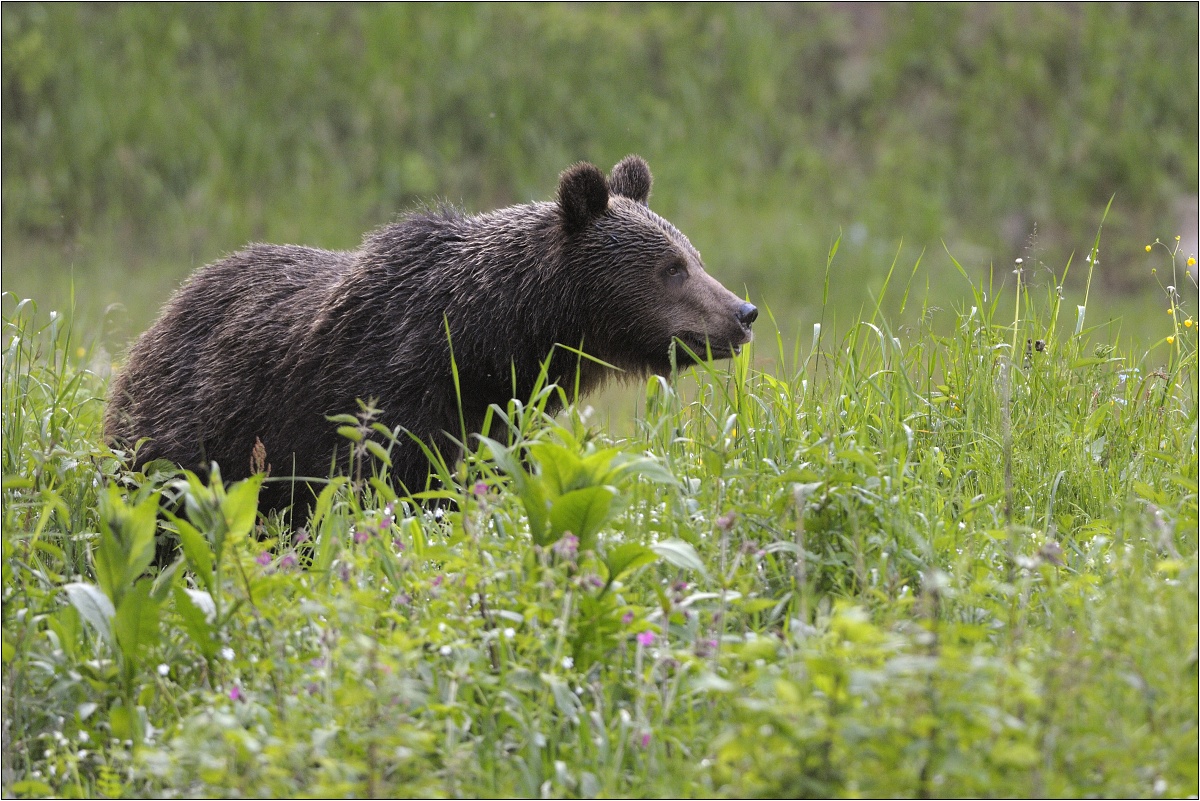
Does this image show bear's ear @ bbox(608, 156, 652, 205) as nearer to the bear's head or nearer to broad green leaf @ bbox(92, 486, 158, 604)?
the bear's head

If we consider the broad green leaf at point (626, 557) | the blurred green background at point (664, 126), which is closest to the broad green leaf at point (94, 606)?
the broad green leaf at point (626, 557)

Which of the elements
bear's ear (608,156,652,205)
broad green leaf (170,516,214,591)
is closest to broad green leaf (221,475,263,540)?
broad green leaf (170,516,214,591)

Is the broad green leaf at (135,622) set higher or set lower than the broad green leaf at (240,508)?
lower

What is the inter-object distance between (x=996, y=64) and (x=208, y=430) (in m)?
14.9

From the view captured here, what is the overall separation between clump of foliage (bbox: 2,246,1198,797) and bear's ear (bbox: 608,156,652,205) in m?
2.08

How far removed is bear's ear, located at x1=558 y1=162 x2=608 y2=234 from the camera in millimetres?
5797

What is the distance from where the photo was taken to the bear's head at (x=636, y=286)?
233 inches

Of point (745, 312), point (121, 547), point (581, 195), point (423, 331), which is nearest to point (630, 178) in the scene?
point (581, 195)

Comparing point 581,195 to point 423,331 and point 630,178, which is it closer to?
point 630,178

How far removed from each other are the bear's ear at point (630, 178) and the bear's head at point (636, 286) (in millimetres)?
363

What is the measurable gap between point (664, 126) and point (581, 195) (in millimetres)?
12078

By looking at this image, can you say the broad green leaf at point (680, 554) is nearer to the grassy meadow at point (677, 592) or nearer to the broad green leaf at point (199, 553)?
the grassy meadow at point (677, 592)

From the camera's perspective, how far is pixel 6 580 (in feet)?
12.3

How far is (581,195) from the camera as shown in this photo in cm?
586
